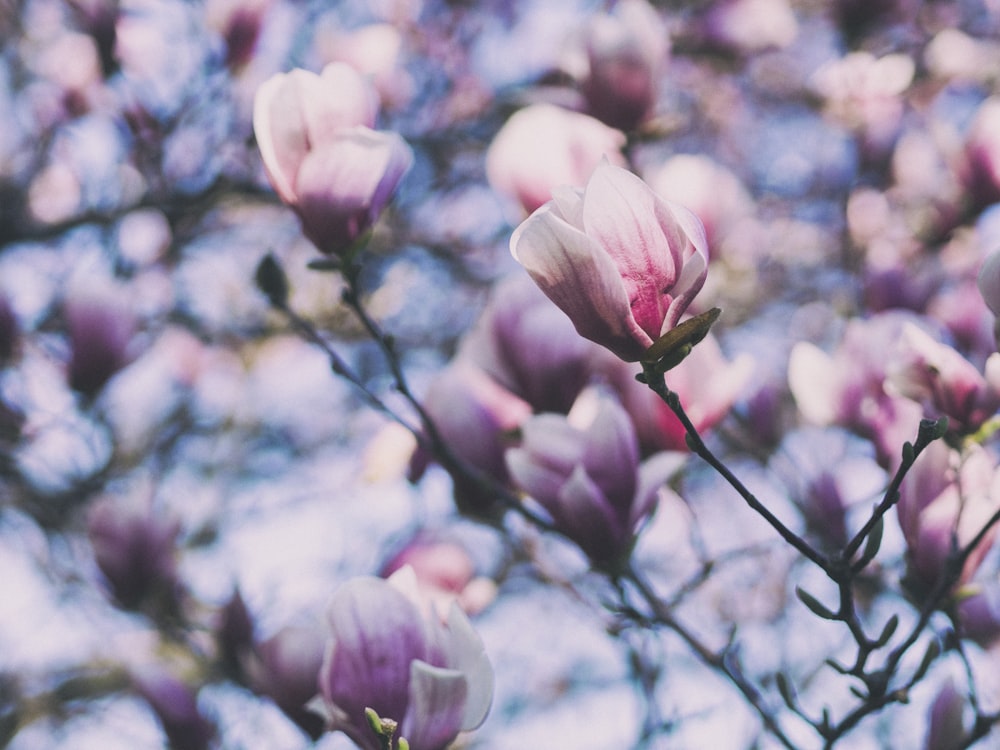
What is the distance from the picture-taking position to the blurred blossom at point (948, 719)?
0.78m

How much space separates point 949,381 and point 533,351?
1.19 feet

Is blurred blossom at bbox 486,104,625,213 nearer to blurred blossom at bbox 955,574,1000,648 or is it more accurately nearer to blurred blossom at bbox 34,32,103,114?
blurred blossom at bbox 955,574,1000,648

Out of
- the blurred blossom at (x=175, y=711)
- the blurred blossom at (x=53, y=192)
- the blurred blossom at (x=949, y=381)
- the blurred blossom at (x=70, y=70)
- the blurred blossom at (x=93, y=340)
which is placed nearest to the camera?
the blurred blossom at (x=949, y=381)

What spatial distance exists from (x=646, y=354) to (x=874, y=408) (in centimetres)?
48

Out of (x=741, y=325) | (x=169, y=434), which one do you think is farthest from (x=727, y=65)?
(x=169, y=434)

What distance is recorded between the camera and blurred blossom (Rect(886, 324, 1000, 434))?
758 millimetres

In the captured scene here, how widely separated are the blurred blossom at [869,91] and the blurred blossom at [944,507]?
1349 mm

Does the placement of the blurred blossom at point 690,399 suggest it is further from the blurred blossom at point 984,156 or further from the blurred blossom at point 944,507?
the blurred blossom at point 984,156

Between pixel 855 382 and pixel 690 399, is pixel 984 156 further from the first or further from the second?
pixel 690 399

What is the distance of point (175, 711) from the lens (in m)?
1.02

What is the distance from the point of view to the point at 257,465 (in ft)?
8.59

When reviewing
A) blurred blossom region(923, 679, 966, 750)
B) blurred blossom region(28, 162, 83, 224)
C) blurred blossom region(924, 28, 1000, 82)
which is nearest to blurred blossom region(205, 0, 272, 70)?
blurred blossom region(28, 162, 83, 224)

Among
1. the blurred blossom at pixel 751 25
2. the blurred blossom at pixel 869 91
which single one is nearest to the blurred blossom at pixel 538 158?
the blurred blossom at pixel 869 91

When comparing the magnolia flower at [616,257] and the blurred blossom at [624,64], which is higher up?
the magnolia flower at [616,257]
